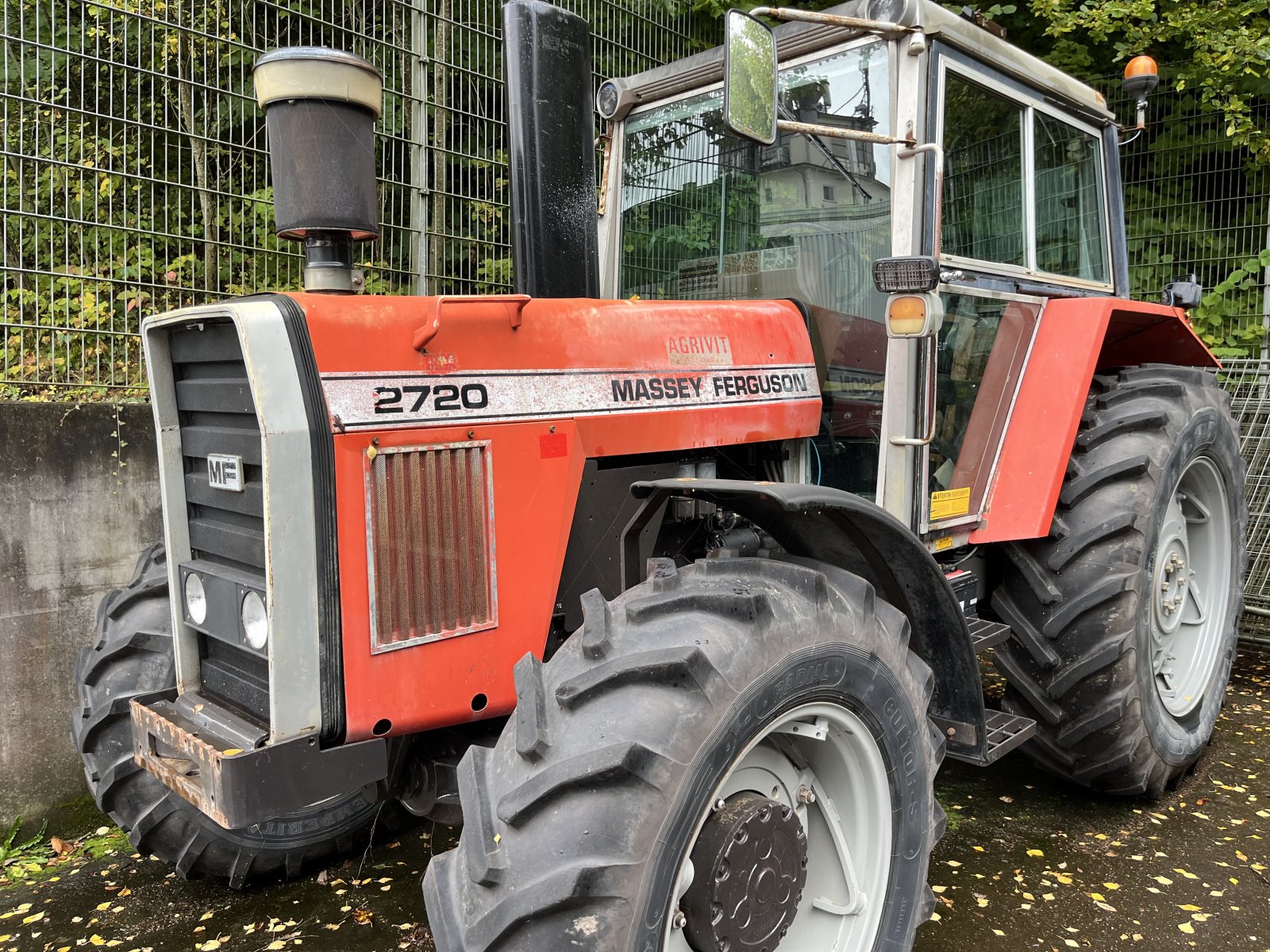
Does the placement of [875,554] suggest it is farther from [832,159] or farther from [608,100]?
[608,100]

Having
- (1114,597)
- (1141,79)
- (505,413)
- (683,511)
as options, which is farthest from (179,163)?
(1114,597)

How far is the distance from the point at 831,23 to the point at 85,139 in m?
Result: 3.06

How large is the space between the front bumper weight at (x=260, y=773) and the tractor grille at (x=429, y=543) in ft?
0.76

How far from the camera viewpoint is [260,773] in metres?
1.88

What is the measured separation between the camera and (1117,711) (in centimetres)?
302

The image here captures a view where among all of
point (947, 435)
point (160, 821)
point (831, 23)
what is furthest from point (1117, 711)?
point (160, 821)

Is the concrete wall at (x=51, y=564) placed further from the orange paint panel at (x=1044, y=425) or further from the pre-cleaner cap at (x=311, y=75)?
the orange paint panel at (x=1044, y=425)

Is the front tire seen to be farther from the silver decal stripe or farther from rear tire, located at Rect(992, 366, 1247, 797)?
rear tire, located at Rect(992, 366, 1247, 797)

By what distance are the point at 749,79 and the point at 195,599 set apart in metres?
1.76

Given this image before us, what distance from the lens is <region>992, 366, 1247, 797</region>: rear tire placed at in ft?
9.84

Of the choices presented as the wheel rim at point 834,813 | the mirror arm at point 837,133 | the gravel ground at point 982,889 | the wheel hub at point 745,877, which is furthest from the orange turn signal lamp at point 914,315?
the gravel ground at point 982,889

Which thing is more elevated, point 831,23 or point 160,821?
point 831,23

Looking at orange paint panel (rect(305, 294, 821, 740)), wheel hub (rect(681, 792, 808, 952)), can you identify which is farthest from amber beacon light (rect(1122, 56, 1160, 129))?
wheel hub (rect(681, 792, 808, 952))

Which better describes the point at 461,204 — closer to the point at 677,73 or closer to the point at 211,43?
the point at 211,43
